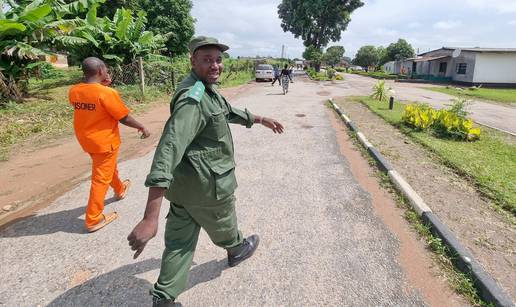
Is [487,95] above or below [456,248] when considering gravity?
→ above

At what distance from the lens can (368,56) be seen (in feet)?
277

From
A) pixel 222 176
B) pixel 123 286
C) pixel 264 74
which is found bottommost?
pixel 123 286

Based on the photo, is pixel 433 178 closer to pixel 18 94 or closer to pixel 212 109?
pixel 212 109

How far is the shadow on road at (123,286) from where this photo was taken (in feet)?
7.85

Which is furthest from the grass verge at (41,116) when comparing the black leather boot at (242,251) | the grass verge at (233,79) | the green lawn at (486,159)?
the grass verge at (233,79)

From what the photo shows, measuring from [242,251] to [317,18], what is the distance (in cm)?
4517

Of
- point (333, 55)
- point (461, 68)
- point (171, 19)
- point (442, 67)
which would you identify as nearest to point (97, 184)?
point (171, 19)

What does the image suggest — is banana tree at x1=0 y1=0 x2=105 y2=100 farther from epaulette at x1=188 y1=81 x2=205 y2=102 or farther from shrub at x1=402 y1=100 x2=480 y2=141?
shrub at x1=402 y1=100 x2=480 y2=141

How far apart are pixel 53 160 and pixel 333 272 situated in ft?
18.0

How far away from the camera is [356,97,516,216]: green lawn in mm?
4285

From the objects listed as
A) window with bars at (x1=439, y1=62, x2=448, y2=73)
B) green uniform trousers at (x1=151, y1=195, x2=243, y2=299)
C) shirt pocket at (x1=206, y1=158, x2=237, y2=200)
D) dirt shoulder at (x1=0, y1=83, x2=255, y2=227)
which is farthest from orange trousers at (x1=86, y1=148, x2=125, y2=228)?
window with bars at (x1=439, y1=62, x2=448, y2=73)

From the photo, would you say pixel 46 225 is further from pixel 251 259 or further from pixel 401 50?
pixel 401 50

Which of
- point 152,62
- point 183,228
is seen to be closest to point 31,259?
point 183,228

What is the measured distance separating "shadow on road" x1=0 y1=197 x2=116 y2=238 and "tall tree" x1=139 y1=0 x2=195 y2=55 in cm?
2933
